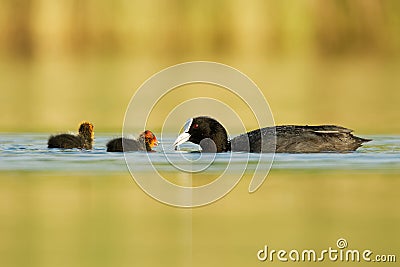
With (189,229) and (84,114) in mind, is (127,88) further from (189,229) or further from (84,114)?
(189,229)

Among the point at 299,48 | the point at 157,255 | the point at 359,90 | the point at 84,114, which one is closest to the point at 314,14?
the point at 299,48

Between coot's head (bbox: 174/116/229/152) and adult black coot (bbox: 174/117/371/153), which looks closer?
adult black coot (bbox: 174/117/371/153)

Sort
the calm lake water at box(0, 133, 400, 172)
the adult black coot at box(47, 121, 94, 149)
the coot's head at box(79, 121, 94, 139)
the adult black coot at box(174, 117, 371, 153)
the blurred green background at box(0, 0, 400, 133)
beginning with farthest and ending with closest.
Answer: the blurred green background at box(0, 0, 400, 133)
the coot's head at box(79, 121, 94, 139)
the adult black coot at box(47, 121, 94, 149)
the adult black coot at box(174, 117, 371, 153)
the calm lake water at box(0, 133, 400, 172)

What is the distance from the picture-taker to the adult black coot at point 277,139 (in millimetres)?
11852

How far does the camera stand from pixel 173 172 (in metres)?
11.1

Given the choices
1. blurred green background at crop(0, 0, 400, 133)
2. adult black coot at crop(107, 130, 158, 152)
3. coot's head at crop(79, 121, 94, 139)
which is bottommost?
adult black coot at crop(107, 130, 158, 152)

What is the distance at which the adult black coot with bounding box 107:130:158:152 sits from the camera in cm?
1188

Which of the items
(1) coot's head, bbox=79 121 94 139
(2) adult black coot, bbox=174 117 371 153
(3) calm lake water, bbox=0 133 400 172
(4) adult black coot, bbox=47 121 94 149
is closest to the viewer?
(3) calm lake water, bbox=0 133 400 172

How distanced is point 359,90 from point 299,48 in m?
14.9

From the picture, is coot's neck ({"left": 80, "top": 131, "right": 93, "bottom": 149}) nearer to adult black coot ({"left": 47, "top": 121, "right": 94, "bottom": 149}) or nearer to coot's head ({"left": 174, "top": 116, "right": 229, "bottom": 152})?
adult black coot ({"left": 47, "top": 121, "right": 94, "bottom": 149})

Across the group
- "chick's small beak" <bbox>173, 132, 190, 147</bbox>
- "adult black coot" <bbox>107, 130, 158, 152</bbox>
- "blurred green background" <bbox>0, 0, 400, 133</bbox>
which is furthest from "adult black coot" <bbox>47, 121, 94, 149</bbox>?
"blurred green background" <bbox>0, 0, 400, 133</bbox>

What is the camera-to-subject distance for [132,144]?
12.0 meters

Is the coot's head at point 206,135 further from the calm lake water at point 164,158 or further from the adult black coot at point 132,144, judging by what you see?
the adult black coot at point 132,144

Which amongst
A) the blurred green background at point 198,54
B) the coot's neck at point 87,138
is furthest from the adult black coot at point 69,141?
the blurred green background at point 198,54
